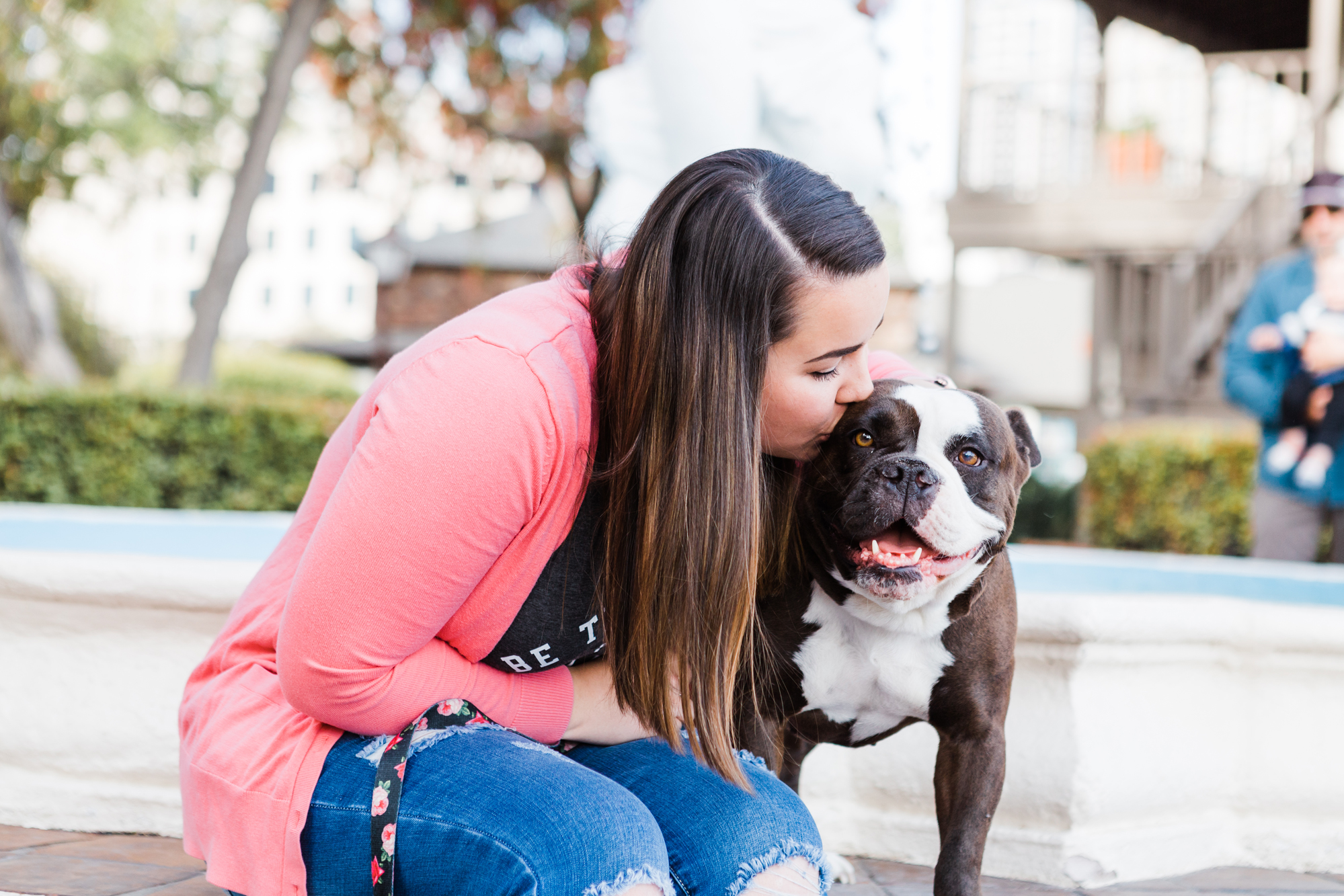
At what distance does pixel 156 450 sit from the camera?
754 cm

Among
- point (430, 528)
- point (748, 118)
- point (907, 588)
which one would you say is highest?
point (748, 118)

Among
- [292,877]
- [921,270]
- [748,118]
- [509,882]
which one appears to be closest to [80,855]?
[292,877]

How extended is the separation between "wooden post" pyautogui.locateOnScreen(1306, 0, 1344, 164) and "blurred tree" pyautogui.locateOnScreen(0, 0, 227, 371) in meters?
11.9

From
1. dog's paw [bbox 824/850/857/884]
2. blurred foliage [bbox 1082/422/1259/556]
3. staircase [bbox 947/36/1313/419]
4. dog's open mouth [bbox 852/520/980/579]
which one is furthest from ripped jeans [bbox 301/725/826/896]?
staircase [bbox 947/36/1313/419]

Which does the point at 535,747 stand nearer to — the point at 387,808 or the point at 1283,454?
the point at 387,808

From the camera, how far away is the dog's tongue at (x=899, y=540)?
2.02 metres

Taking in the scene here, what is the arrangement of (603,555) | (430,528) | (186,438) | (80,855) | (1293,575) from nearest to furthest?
(430,528)
(603,555)
(80,855)
(1293,575)
(186,438)

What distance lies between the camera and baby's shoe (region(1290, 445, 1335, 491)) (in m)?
4.34

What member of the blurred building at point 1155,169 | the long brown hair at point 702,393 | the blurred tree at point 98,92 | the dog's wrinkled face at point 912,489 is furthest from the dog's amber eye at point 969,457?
the blurred tree at point 98,92

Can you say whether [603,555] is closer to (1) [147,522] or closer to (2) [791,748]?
(2) [791,748]

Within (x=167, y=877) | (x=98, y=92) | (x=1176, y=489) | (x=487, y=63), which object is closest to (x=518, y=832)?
(x=167, y=877)

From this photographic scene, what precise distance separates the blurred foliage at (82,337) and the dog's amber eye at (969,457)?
2426 centimetres

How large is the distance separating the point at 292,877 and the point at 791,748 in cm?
105

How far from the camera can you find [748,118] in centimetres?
362
